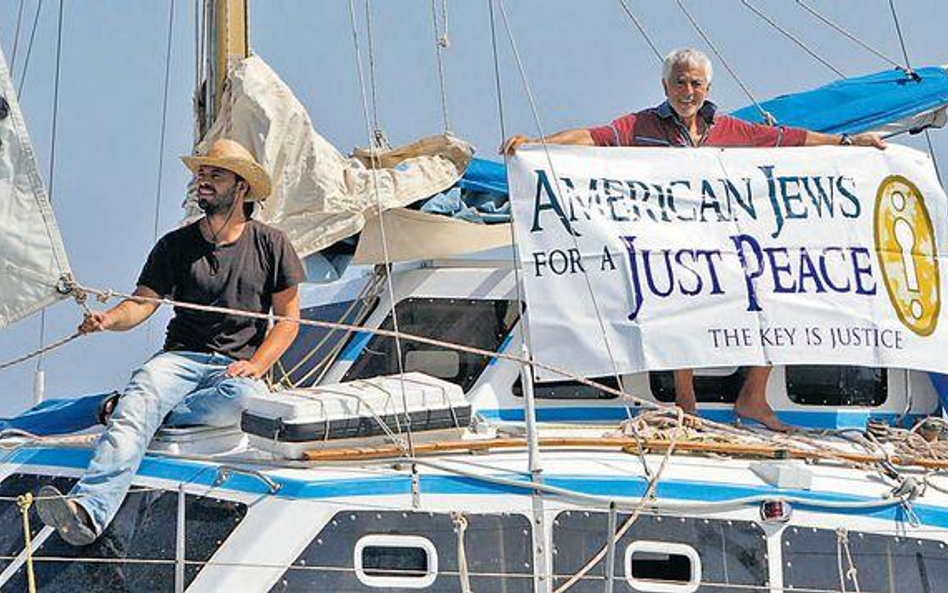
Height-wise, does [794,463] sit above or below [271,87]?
below

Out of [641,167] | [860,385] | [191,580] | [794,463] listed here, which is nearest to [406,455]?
[191,580]

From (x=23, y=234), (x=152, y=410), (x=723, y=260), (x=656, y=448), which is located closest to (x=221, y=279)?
(x=152, y=410)

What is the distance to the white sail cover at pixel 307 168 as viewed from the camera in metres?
8.06

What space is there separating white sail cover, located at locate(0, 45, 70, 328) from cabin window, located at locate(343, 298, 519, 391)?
2035mm

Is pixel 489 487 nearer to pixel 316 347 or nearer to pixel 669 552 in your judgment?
pixel 669 552

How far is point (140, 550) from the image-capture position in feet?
21.1

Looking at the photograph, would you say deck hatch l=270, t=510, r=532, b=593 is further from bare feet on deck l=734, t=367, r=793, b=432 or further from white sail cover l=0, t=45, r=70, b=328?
bare feet on deck l=734, t=367, r=793, b=432

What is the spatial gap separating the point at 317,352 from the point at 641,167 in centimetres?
184

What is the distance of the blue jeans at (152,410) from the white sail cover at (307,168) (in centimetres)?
121

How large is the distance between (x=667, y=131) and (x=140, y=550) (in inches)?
134

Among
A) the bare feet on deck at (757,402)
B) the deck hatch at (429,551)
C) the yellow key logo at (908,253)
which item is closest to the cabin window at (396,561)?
the deck hatch at (429,551)

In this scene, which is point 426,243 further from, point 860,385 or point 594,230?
point 860,385

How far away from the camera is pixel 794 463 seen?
696 centimetres

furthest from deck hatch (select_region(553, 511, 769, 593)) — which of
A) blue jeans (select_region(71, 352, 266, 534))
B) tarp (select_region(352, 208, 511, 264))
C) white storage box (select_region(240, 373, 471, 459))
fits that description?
tarp (select_region(352, 208, 511, 264))
